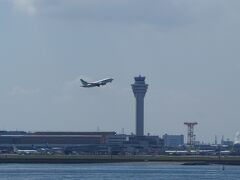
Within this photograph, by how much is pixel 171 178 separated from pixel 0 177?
26.7 metres

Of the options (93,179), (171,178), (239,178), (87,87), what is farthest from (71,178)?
(87,87)

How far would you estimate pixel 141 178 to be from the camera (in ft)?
506

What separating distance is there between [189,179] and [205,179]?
328cm

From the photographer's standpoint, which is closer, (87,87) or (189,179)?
(189,179)

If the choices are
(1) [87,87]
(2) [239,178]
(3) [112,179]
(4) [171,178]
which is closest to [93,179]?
(3) [112,179]

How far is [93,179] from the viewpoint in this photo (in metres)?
151

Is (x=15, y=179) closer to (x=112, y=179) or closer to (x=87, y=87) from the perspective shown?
(x=112, y=179)

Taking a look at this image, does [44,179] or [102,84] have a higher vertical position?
[102,84]

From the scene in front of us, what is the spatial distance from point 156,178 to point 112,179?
7786mm

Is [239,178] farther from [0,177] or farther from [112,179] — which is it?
[0,177]

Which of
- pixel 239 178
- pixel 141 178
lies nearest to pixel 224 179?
pixel 239 178

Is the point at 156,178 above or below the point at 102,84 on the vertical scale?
below

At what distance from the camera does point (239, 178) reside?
158m

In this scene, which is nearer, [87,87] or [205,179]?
[205,179]
